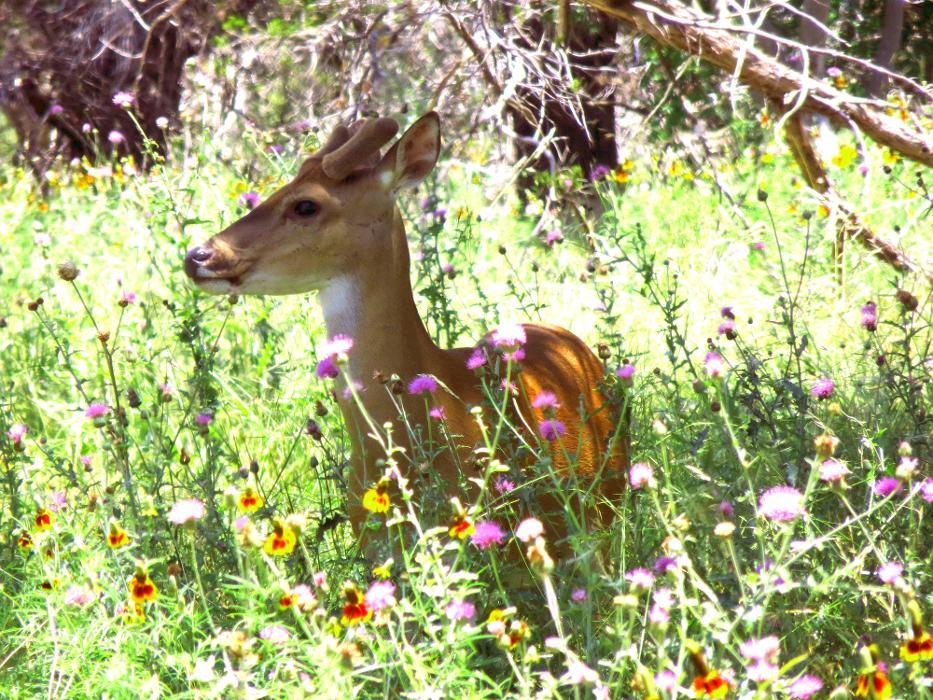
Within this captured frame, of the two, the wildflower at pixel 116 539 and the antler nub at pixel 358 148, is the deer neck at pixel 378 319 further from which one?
the wildflower at pixel 116 539

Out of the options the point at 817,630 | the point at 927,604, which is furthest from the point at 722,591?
the point at 927,604

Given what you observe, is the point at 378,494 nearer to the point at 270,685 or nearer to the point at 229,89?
the point at 270,685

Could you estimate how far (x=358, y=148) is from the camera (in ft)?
11.2

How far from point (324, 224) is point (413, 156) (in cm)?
34

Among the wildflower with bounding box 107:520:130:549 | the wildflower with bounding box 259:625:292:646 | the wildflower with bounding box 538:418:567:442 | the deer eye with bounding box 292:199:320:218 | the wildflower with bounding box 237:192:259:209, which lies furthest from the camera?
the wildflower with bounding box 237:192:259:209

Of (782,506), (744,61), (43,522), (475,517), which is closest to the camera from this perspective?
(782,506)

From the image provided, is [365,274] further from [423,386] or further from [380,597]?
[380,597]

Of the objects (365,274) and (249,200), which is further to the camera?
(249,200)

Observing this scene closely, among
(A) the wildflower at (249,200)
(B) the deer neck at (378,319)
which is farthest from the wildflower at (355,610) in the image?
(A) the wildflower at (249,200)

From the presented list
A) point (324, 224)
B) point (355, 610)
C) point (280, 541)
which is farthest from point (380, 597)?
point (324, 224)

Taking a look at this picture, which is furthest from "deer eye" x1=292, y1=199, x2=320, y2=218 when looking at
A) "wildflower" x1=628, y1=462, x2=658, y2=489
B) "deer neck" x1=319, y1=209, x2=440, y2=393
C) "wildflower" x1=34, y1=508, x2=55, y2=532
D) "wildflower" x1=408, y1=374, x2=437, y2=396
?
"wildflower" x1=628, y1=462, x2=658, y2=489

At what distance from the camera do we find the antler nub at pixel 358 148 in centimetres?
336

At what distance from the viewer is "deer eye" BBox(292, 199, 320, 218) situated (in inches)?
131

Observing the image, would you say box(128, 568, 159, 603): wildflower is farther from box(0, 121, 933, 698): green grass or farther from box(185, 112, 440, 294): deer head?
box(185, 112, 440, 294): deer head
